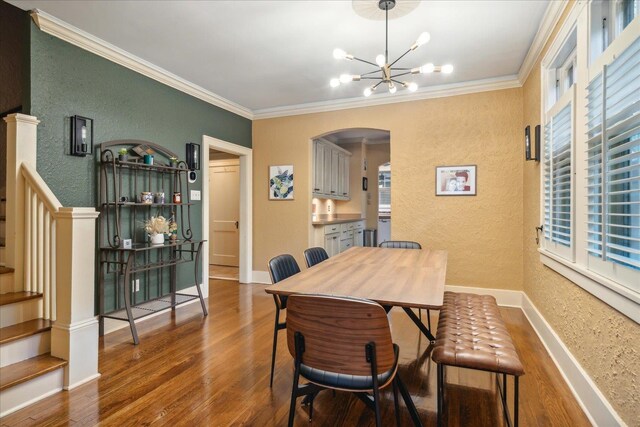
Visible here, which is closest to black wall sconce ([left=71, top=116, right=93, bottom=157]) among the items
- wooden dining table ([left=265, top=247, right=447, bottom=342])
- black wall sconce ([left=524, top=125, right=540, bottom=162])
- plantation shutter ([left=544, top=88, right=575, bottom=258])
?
wooden dining table ([left=265, top=247, right=447, bottom=342])

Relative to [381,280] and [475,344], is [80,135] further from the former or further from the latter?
[475,344]

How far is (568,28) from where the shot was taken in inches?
92.7

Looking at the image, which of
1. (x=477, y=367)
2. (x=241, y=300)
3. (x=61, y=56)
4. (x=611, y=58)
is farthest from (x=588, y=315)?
(x=61, y=56)

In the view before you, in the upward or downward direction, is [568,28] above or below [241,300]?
above

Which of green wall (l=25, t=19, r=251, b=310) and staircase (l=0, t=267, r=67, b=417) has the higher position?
green wall (l=25, t=19, r=251, b=310)

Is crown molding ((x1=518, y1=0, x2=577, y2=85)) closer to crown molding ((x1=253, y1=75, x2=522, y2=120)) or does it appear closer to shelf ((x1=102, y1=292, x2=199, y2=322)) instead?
crown molding ((x1=253, y1=75, x2=522, y2=120))

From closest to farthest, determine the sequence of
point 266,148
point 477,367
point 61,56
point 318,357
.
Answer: point 318,357 < point 477,367 < point 61,56 < point 266,148

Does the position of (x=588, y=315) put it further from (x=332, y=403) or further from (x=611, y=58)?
(x=332, y=403)

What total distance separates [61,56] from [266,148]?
2.87 metres

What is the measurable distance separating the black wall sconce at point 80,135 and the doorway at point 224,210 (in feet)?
11.1

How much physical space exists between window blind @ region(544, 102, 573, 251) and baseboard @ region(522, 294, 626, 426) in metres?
0.77

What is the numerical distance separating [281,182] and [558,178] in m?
3.66

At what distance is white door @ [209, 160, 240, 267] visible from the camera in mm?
6449

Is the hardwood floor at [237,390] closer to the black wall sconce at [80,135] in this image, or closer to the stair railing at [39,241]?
the stair railing at [39,241]
